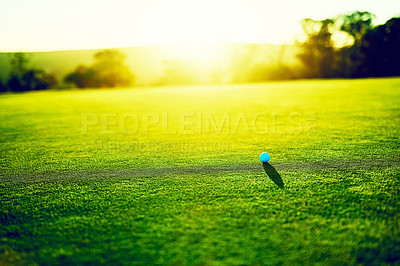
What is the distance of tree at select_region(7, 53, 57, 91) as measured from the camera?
3291cm

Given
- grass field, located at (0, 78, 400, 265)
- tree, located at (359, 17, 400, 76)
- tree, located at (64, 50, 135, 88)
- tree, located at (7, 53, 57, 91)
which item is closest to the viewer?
grass field, located at (0, 78, 400, 265)

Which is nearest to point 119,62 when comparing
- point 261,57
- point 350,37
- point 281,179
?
point 261,57

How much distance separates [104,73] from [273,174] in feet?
122

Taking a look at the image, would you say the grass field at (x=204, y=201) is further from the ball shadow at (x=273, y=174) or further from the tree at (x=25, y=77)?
the tree at (x=25, y=77)

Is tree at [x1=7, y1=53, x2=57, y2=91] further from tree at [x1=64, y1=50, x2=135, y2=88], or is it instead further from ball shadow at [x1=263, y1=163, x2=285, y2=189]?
ball shadow at [x1=263, y1=163, x2=285, y2=189]

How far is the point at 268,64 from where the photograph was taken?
3431 cm

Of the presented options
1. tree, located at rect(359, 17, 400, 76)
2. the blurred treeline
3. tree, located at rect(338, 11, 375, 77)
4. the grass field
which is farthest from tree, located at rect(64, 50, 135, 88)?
the grass field

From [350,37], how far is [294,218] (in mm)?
38549

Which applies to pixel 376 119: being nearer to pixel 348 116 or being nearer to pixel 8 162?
pixel 348 116

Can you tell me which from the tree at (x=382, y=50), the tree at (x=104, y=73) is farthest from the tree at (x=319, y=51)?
the tree at (x=104, y=73)

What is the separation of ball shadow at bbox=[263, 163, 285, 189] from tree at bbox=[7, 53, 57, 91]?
37.7 m

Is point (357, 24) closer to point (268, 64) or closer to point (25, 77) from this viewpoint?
point (268, 64)

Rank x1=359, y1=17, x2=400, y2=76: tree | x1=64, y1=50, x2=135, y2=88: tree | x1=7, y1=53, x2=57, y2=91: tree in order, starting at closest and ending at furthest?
x1=359, y1=17, x2=400, y2=76: tree < x1=7, y1=53, x2=57, y2=91: tree < x1=64, y1=50, x2=135, y2=88: tree

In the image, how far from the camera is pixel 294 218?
2.16 metres
